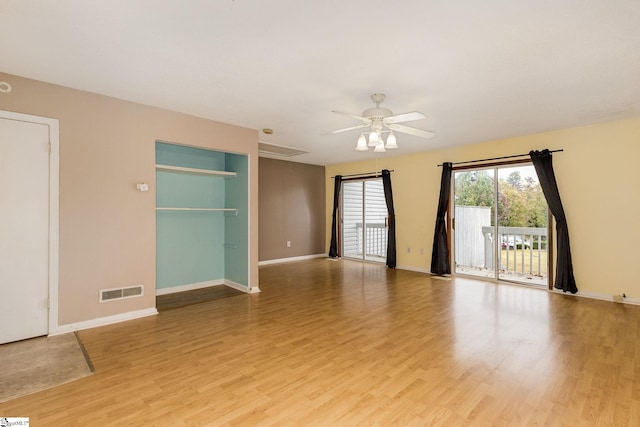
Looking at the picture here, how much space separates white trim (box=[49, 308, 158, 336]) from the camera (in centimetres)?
312

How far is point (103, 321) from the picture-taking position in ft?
11.0

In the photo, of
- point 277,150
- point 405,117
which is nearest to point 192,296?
point 277,150

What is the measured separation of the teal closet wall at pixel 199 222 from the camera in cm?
462

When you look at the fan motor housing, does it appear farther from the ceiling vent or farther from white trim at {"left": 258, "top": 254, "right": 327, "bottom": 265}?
white trim at {"left": 258, "top": 254, "right": 327, "bottom": 265}

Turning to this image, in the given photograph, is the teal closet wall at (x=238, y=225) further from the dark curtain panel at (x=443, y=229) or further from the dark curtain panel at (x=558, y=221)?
the dark curtain panel at (x=558, y=221)

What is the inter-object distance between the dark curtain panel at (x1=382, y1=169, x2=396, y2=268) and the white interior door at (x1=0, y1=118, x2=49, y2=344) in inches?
226

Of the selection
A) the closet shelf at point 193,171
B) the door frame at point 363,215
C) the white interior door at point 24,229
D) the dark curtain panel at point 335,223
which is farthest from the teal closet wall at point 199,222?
the door frame at point 363,215

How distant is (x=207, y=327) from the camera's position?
10.8 ft

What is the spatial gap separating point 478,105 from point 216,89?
9.99ft

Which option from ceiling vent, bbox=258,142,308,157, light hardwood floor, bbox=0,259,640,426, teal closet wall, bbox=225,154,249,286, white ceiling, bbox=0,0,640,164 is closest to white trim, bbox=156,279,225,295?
teal closet wall, bbox=225,154,249,286

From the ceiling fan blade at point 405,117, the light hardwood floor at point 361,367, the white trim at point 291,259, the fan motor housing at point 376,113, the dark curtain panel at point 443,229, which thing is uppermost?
the fan motor housing at point 376,113

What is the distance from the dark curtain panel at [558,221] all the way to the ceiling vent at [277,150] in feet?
13.8

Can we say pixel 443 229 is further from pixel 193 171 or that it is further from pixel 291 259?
pixel 193 171

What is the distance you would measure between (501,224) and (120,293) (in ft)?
19.3
